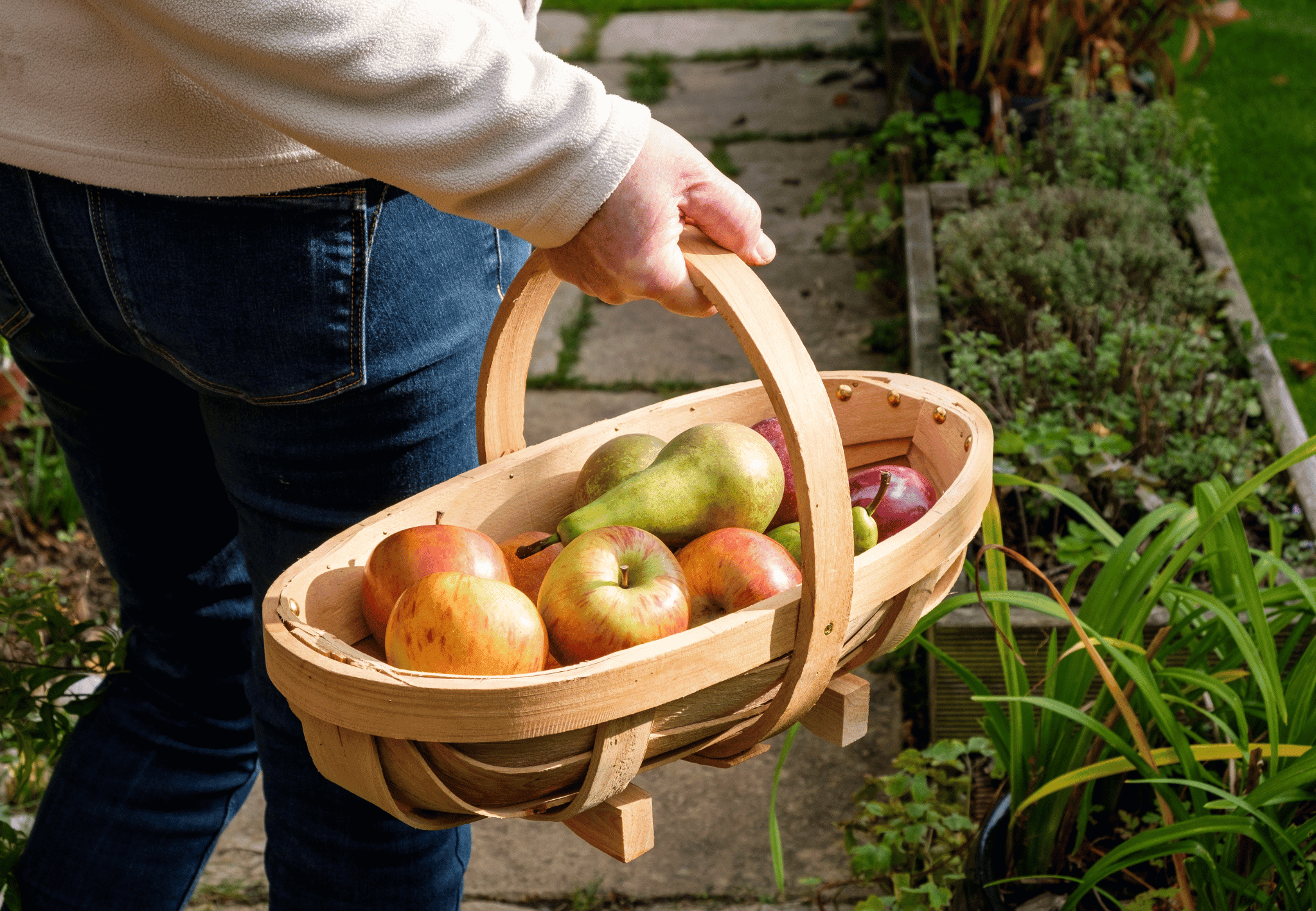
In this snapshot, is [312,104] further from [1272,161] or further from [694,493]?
[1272,161]

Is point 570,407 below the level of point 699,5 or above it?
below

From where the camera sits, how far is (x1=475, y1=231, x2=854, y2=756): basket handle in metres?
0.92

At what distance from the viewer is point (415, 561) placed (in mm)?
1024

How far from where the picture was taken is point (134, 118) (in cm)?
99

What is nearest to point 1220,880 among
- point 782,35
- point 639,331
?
point 639,331

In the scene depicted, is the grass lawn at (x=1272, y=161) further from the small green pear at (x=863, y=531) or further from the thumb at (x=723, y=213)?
the thumb at (x=723, y=213)

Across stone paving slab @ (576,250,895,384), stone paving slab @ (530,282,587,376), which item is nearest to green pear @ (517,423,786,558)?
stone paving slab @ (576,250,895,384)

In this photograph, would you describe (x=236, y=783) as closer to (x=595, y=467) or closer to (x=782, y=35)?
(x=595, y=467)

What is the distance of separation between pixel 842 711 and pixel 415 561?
1.39 ft

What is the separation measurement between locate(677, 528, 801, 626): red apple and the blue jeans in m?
0.32

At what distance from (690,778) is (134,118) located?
158 centimetres

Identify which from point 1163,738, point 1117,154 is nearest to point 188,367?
point 1163,738

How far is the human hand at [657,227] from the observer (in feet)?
3.06

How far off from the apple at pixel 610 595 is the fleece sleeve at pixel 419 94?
301 mm
